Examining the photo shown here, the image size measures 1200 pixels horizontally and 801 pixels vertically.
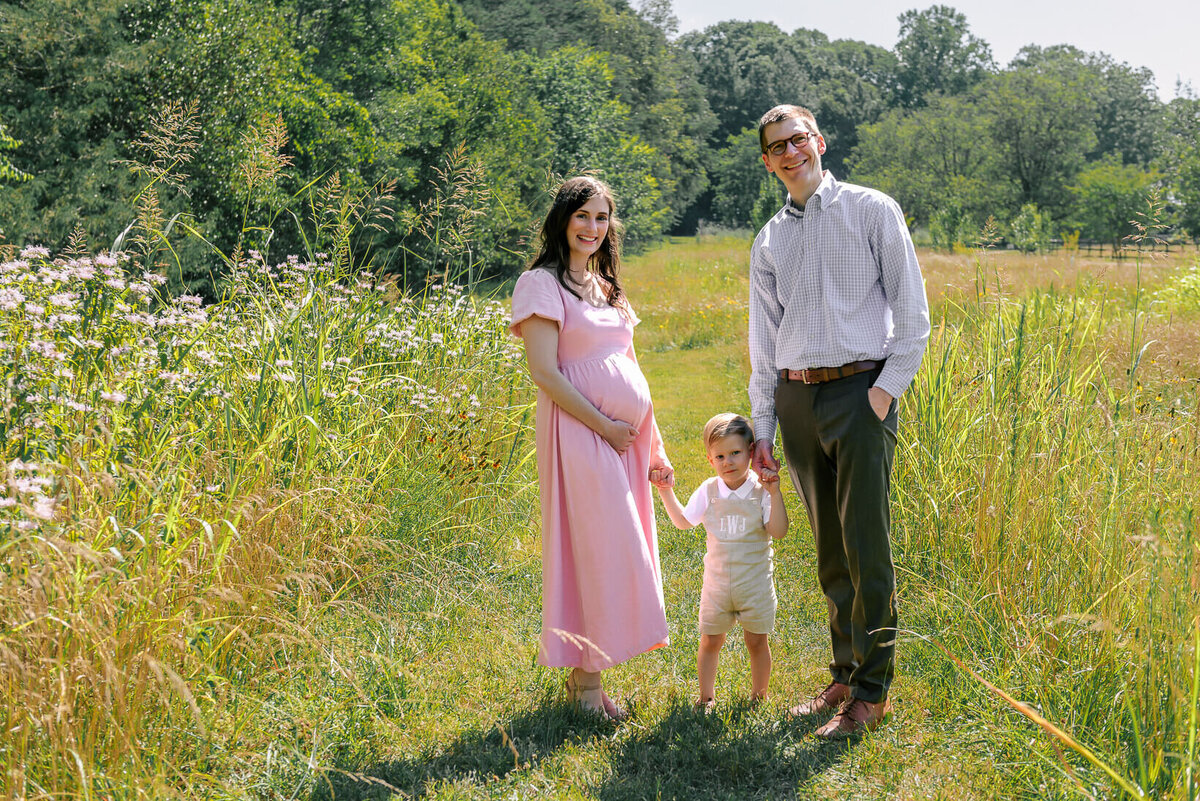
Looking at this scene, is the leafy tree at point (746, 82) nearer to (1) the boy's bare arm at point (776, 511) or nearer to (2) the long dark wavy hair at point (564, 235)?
(2) the long dark wavy hair at point (564, 235)

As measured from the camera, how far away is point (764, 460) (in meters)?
3.25

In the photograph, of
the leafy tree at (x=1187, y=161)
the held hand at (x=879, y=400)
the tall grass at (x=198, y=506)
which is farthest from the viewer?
the leafy tree at (x=1187, y=161)

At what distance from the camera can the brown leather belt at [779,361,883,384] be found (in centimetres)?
310

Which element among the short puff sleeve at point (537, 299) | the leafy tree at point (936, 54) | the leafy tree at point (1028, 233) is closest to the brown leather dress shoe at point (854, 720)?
the short puff sleeve at point (537, 299)

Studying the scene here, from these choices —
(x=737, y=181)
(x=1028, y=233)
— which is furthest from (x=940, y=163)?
(x=1028, y=233)

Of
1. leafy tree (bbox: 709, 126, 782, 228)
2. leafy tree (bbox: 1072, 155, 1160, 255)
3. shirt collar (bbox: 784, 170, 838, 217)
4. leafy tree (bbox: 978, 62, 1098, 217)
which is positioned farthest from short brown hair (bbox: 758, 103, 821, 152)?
leafy tree (bbox: 709, 126, 782, 228)

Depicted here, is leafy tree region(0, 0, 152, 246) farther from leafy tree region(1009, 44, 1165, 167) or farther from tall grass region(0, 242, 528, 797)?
leafy tree region(1009, 44, 1165, 167)

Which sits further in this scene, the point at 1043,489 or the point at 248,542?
the point at 1043,489

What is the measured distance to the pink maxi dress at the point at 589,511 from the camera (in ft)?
10.6

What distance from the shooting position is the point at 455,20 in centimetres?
2733

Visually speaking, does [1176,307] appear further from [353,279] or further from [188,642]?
[188,642]

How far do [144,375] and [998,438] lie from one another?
3.62 meters

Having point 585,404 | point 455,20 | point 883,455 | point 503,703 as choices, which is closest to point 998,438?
point 883,455

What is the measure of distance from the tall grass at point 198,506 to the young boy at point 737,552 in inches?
47.1
